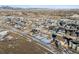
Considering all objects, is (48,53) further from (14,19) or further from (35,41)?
(14,19)

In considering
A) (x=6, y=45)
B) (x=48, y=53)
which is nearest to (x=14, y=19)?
(x=6, y=45)

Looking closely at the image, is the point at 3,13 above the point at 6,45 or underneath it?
above
